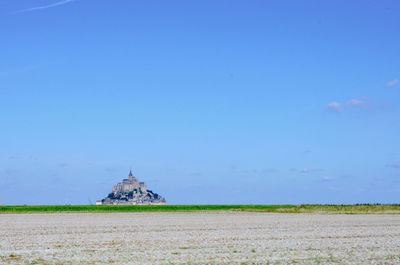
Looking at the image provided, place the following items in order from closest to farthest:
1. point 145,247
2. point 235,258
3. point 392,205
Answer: point 235,258 < point 145,247 < point 392,205

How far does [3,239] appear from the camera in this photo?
104ft

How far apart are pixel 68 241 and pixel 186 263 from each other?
11885 millimetres

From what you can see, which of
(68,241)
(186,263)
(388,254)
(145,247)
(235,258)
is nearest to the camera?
(186,263)

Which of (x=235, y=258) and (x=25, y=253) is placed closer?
(x=235, y=258)

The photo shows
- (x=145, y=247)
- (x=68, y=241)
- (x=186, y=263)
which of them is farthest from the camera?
(x=68, y=241)

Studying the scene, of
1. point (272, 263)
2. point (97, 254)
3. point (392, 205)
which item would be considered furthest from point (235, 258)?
point (392, 205)

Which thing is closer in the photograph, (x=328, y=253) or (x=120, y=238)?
(x=328, y=253)

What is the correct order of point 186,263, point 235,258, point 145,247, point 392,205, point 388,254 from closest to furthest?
point 186,263, point 235,258, point 388,254, point 145,247, point 392,205

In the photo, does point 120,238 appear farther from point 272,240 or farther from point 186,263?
point 186,263

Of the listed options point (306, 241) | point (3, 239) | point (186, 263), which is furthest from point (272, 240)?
point (3, 239)

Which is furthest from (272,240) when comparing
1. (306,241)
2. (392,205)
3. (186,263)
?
(392,205)

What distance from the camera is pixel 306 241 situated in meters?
30.4

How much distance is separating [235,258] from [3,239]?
16.4 m

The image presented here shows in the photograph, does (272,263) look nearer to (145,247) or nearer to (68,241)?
(145,247)
